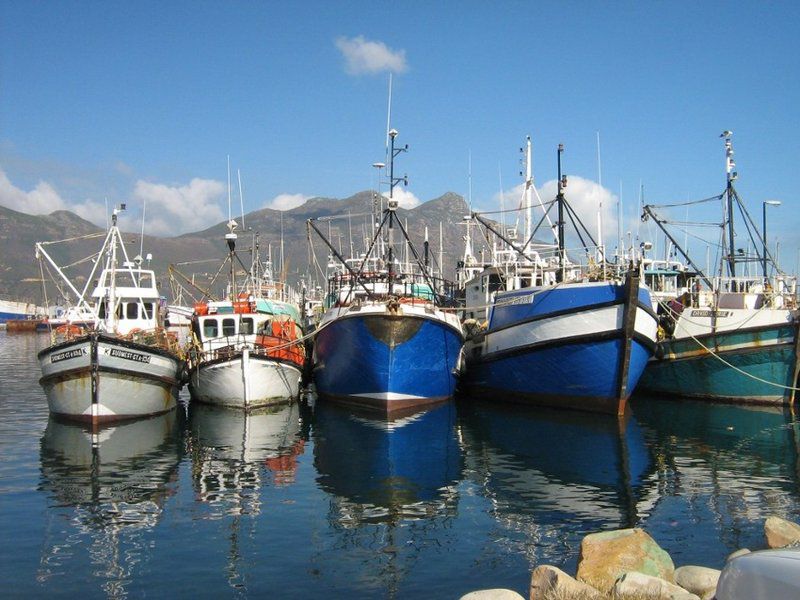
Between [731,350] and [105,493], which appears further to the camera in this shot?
[731,350]

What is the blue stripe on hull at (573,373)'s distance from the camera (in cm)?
2217

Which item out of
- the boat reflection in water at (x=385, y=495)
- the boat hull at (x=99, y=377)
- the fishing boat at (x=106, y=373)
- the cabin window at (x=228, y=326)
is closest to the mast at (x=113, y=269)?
the fishing boat at (x=106, y=373)

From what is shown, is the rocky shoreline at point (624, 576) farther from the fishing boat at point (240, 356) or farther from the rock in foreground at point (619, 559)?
→ the fishing boat at point (240, 356)

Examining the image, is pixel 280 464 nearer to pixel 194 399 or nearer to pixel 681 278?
pixel 194 399

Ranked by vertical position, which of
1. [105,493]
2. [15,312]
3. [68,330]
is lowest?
[105,493]

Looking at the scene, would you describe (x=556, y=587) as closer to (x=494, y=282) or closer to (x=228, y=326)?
(x=228, y=326)

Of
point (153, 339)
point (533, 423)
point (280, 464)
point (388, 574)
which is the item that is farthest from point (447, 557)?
point (153, 339)

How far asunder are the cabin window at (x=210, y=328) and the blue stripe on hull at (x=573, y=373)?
442 inches

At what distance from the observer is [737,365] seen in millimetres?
25406

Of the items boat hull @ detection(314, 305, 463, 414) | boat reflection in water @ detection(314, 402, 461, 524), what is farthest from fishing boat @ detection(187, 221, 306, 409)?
boat reflection in water @ detection(314, 402, 461, 524)

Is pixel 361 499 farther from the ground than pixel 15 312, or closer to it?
closer to it

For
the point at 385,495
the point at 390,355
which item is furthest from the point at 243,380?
the point at 385,495

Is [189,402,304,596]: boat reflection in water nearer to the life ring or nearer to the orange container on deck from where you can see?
the orange container on deck

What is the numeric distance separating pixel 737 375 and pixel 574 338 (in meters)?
7.75
